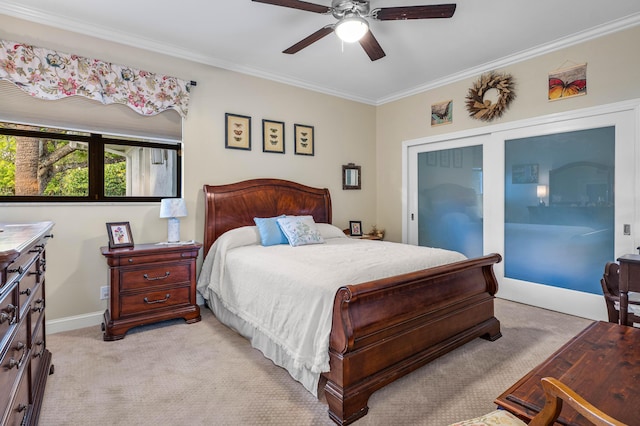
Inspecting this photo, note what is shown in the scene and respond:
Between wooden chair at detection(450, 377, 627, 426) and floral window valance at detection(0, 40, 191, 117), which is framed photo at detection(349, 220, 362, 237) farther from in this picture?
wooden chair at detection(450, 377, 627, 426)

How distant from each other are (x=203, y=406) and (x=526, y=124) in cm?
396

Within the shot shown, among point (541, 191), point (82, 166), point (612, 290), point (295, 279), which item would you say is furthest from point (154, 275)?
point (541, 191)

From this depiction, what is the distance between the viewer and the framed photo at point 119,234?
2928 mm

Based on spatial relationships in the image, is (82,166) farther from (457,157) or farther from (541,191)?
(541,191)

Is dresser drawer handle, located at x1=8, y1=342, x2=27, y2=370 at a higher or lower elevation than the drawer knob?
lower

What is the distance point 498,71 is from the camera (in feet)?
12.6

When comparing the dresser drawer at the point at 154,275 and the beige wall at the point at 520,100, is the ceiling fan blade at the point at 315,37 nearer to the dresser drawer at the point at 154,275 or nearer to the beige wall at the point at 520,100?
the dresser drawer at the point at 154,275

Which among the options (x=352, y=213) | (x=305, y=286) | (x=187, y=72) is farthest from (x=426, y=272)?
(x=187, y=72)

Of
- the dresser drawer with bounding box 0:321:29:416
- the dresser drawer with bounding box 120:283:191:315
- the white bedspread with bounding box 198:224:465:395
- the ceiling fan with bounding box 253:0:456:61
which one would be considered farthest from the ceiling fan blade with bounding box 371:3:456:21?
the dresser drawer with bounding box 120:283:191:315

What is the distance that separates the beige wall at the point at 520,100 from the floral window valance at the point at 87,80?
9.70 ft

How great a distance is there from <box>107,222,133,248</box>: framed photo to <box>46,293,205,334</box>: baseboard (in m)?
0.76

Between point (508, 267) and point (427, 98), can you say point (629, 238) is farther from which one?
point (427, 98)

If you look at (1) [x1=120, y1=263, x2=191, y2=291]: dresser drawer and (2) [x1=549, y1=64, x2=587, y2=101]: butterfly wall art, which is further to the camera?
(2) [x1=549, y1=64, x2=587, y2=101]: butterfly wall art

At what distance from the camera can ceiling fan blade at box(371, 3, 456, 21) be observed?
2165 millimetres
